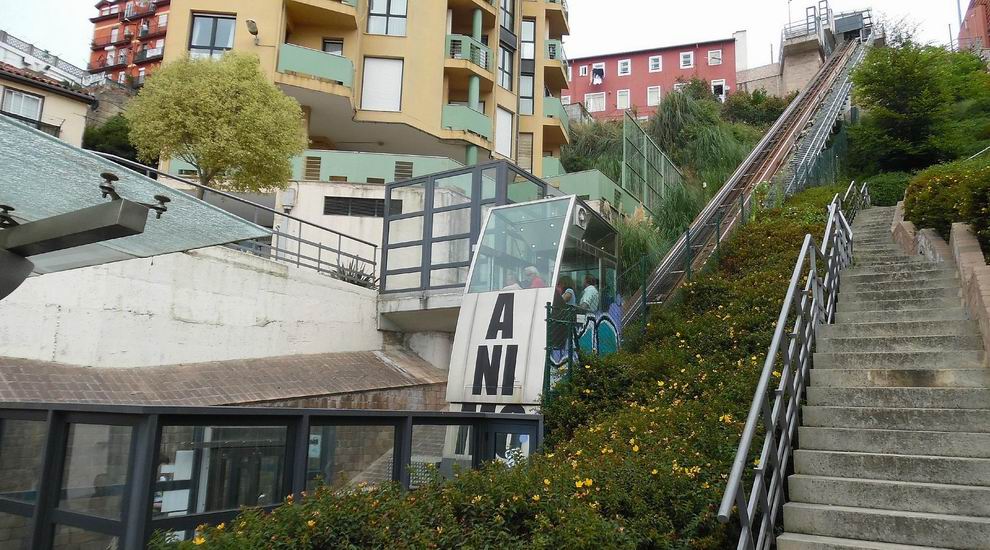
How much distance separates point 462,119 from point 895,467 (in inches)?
819

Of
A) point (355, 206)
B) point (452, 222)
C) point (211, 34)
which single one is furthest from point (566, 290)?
Answer: point (211, 34)

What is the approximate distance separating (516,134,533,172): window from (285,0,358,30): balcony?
872cm

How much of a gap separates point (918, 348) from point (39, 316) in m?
9.85

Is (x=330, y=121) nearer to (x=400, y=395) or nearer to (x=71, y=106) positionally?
(x=71, y=106)

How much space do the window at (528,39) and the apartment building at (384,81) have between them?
0.17 feet

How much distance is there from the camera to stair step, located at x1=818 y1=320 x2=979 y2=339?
21.5 ft

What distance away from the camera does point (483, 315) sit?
10.4 metres

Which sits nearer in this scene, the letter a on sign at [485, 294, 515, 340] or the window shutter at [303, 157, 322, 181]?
the letter a on sign at [485, 294, 515, 340]

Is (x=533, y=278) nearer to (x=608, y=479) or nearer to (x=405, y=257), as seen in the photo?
(x=405, y=257)

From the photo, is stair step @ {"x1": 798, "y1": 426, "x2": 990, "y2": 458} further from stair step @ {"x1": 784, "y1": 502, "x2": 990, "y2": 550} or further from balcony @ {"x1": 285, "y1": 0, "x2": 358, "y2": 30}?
balcony @ {"x1": 285, "y1": 0, "x2": 358, "y2": 30}

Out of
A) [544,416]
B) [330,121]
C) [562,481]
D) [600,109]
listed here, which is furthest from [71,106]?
[600,109]

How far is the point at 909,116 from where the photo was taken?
2009cm

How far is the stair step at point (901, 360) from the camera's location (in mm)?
6008

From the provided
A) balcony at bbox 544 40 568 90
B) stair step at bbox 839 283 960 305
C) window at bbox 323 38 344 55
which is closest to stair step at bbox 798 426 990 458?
stair step at bbox 839 283 960 305
